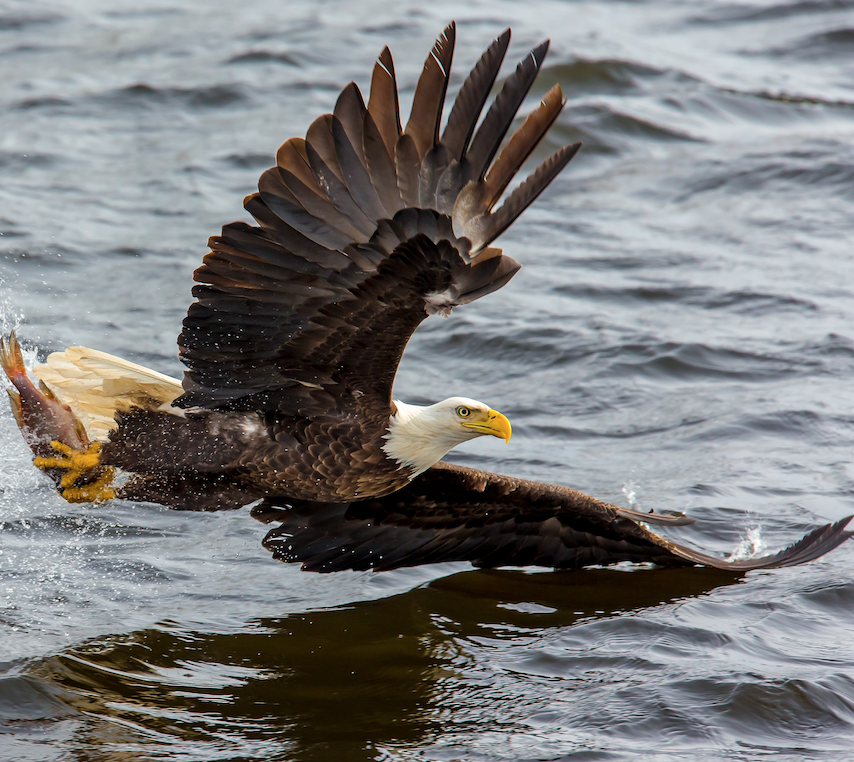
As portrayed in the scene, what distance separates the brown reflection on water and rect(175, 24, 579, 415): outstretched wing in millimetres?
1265

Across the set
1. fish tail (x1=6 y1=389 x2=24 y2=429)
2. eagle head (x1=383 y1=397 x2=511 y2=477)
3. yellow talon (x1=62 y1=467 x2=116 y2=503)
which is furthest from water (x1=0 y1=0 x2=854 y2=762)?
eagle head (x1=383 y1=397 x2=511 y2=477)

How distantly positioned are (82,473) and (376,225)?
6.07 ft

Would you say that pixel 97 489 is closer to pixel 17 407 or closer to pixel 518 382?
pixel 17 407

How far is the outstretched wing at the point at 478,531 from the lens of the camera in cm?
512

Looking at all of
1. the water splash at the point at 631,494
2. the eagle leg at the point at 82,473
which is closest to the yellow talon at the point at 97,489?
the eagle leg at the point at 82,473

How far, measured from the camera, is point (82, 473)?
Answer: 4.83 metres

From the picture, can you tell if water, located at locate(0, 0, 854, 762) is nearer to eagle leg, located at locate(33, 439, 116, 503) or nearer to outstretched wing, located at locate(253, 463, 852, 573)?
outstretched wing, located at locate(253, 463, 852, 573)

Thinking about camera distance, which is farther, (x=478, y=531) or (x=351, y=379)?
(x=478, y=531)

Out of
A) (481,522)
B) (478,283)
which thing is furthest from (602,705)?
(478,283)

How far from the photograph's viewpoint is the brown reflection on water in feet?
13.5

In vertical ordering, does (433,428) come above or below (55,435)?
above

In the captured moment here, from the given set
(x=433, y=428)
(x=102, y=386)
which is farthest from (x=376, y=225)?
(x=102, y=386)

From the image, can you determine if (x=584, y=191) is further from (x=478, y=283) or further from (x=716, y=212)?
(x=478, y=283)

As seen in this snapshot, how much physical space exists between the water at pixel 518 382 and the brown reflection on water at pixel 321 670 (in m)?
0.02
